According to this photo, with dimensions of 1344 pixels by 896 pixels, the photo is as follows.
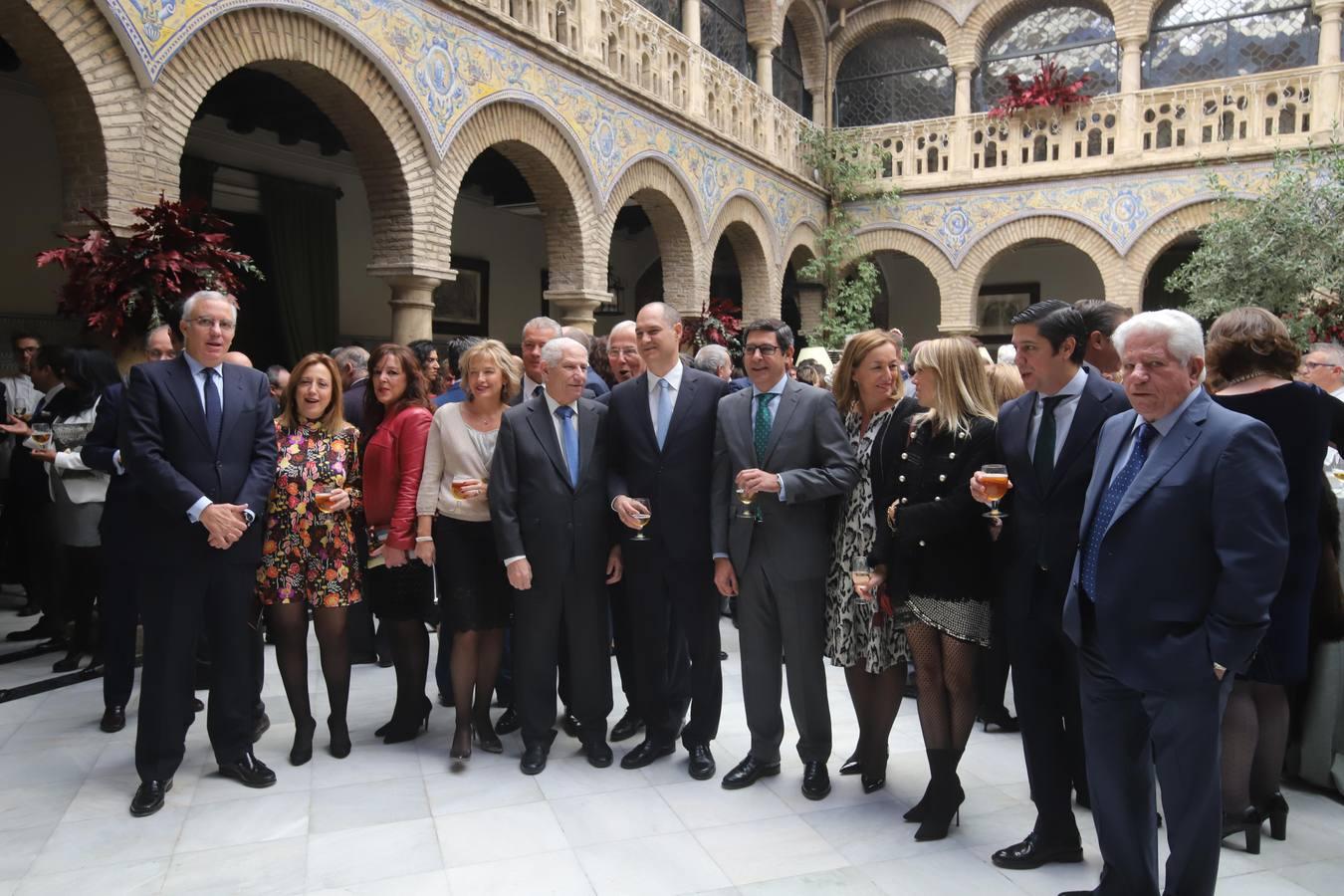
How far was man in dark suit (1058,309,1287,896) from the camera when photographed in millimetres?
2400

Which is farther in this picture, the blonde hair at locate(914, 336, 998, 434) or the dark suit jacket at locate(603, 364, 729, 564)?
the dark suit jacket at locate(603, 364, 729, 564)

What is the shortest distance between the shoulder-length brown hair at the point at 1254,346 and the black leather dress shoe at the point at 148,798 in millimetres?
4475

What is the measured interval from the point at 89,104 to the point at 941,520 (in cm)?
543

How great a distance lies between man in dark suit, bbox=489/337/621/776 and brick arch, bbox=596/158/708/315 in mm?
7113

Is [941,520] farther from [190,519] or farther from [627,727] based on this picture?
[190,519]

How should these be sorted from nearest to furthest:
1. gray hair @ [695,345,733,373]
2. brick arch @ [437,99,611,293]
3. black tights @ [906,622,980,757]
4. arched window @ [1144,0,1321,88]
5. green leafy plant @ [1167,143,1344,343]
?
black tights @ [906,622,980,757], gray hair @ [695,345,733,373], brick arch @ [437,99,611,293], green leafy plant @ [1167,143,1344,343], arched window @ [1144,0,1321,88]

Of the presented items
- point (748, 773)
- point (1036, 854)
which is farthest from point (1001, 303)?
point (1036, 854)

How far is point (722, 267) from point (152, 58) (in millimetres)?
14099

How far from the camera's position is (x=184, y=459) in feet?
12.6

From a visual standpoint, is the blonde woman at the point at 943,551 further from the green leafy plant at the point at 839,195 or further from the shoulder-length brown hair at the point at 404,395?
the green leafy plant at the point at 839,195

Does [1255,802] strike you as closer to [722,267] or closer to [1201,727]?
[1201,727]

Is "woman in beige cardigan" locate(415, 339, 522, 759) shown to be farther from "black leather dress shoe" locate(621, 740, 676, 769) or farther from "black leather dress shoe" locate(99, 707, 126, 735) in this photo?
"black leather dress shoe" locate(99, 707, 126, 735)

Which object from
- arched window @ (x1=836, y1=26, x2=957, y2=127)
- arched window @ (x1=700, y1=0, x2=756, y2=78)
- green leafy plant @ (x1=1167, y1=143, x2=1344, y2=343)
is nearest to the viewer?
green leafy plant @ (x1=1167, y1=143, x2=1344, y2=343)

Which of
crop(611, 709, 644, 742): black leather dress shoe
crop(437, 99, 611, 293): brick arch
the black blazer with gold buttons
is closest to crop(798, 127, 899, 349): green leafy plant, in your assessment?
crop(437, 99, 611, 293): brick arch
